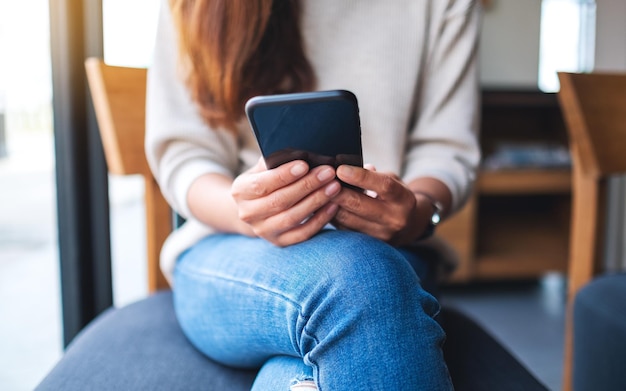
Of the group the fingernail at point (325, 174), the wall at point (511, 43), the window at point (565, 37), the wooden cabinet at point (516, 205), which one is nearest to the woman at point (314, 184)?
the fingernail at point (325, 174)

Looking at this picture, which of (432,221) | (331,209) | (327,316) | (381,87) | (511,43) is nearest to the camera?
(327,316)

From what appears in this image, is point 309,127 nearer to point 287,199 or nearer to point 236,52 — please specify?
point 287,199

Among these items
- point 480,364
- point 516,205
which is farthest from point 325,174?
point 516,205

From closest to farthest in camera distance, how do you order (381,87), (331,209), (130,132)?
(331,209) → (381,87) → (130,132)

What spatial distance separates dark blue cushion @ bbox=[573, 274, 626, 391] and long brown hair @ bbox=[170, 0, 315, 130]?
55 centimetres

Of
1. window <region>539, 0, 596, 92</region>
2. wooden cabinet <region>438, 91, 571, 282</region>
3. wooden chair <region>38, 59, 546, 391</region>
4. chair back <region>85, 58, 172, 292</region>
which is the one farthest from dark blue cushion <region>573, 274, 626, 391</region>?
window <region>539, 0, 596, 92</region>

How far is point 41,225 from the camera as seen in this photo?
1.32m

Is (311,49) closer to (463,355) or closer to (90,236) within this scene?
(463,355)

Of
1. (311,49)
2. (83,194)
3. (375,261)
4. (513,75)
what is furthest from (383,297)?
(513,75)

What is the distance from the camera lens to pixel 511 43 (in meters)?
2.43

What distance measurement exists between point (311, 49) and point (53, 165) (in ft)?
2.40

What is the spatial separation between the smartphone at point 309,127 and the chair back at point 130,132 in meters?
0.43

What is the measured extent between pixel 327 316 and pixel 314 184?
13cm

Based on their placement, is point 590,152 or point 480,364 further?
point 590,152
